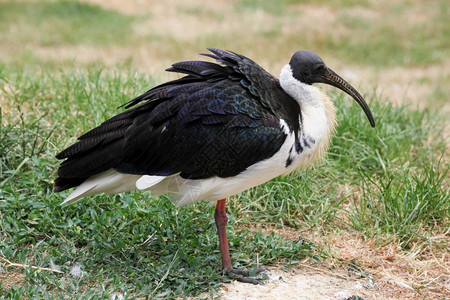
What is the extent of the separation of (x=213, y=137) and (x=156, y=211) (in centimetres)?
93

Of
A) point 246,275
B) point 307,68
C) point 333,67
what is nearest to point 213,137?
point 307,68

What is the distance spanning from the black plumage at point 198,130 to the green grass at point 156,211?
1.60 ft

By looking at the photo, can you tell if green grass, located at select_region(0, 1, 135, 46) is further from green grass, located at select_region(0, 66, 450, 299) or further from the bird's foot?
the bird's foot

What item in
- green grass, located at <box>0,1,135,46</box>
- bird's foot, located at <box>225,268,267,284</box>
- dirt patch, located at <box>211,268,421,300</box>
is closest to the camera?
dirt patch, located at <box>211,268,421,300</box>

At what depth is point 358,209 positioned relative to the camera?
174 inches

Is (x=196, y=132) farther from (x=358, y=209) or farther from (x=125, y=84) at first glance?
(x=125, y=84)

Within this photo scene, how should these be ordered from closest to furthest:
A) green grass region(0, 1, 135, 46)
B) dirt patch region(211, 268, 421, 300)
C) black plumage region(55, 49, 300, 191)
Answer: black plumage region(55, 49, 300, 191), dirt patch region(211, 268, 421, 300), green grass region(0, 1, 135, 46)

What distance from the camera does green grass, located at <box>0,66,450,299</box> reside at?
11.3 ft

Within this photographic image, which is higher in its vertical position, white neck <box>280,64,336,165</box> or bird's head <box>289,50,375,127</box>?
bird's head <box>289,50,375,127</box>

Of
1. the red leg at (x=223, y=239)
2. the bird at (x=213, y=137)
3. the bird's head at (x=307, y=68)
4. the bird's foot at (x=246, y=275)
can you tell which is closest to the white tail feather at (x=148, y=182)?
the bird at (x=213, y=137)

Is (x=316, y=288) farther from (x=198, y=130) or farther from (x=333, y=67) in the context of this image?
(x=333, y=67)

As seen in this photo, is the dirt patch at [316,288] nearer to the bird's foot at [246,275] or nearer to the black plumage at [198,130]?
the bird's foot at [246,275]

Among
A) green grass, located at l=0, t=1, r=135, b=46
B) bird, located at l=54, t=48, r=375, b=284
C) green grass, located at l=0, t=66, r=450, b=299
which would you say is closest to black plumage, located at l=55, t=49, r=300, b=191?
bird, located at l=54, t=48, r=375, b=284

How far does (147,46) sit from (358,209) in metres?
6.26
